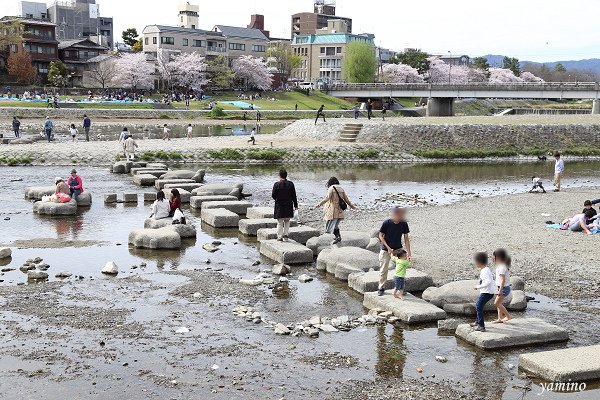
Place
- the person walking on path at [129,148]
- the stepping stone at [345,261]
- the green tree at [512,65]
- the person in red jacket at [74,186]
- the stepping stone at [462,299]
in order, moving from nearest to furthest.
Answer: the stepping stone at [462,299], the stepping stone at [345,261], the person in red jacket at [74,186], the person walking on path at [129,148], the green tree at [512,65]

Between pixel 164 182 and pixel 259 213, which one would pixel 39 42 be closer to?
pixel 164 182

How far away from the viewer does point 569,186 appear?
3569cm

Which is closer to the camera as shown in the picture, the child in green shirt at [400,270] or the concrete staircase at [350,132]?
the child in green shirt at [400,270]

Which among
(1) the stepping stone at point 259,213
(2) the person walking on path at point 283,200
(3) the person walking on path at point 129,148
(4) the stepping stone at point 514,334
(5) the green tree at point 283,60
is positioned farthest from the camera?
(5) the green tree at point 283,60

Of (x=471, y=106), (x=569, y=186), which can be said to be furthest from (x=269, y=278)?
(x=471, y=106)

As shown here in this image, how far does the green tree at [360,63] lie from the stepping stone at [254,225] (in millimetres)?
106918

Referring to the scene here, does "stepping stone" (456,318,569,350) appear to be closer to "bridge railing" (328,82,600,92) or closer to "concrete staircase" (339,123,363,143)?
"concrete staircase" (339,123,363,143)

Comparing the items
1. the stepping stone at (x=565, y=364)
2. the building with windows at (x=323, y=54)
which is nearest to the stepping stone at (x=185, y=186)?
the stepping stone at (x=565, y=364)

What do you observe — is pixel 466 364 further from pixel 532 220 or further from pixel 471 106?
pixel 471 106

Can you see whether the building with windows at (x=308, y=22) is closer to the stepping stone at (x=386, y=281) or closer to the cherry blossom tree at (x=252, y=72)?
the cherry blossom tree at (x=252, y=72)

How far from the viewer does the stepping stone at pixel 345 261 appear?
52.0 feet

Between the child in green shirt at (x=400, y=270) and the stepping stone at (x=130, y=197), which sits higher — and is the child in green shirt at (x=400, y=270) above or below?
above

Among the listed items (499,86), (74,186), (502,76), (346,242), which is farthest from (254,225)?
(502,76)

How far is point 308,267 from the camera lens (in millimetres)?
17109
